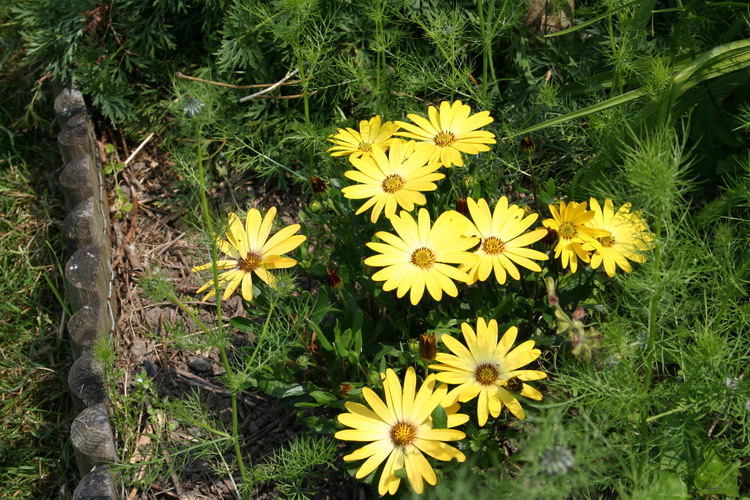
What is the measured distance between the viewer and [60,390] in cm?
285

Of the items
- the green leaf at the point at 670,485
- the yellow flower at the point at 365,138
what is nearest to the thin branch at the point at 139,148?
the yellow flower at the point at 365,138

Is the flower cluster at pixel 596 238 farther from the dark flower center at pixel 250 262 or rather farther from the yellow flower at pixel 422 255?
the dark flower center at pixel 250 262

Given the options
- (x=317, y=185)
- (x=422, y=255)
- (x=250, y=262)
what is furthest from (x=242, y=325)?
(x=422, y=255)

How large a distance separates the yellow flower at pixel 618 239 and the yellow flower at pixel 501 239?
0.51 feet

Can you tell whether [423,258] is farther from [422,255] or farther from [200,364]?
[200,364]

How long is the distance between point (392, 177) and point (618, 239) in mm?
643

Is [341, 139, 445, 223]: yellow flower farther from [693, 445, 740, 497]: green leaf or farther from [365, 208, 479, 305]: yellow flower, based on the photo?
[693, 445, 740, 497]: green leaf

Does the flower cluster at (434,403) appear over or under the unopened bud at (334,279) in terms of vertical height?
under

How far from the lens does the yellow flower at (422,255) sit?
186 centimetres

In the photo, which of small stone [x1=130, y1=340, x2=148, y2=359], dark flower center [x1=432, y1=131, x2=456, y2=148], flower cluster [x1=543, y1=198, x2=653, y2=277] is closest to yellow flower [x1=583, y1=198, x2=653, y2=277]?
flower cluster [x1=543, y1=198, x2=653, y2=277]

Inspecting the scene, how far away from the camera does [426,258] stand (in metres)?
1.92

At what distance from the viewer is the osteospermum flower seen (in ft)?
5.74

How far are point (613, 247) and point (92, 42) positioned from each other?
2.37 meters

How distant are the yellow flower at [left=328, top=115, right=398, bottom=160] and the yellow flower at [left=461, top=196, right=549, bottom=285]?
0.38m
